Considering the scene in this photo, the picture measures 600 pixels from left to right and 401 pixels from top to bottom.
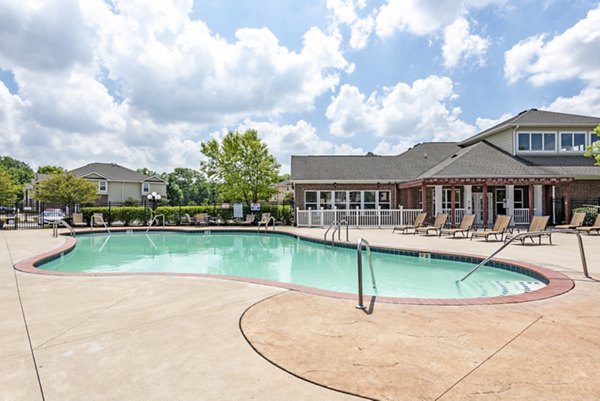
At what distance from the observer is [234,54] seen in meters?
15.8

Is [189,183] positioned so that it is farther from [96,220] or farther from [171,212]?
[96,220]

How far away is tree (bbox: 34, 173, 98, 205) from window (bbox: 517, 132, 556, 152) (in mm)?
27903

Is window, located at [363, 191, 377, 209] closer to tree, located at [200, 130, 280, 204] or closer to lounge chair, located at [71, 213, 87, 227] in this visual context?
tree, located at [200, 130, 280, 204]

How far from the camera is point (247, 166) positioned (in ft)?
83.9

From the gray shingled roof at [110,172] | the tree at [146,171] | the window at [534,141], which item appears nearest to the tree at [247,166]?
the window at [534,141]

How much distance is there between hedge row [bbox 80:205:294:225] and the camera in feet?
71.5

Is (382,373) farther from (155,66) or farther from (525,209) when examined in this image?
(525,209)

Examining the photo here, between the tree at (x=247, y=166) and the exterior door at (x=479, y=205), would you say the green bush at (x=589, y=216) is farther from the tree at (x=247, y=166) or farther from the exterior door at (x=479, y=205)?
the tree at (x=247, y=166)

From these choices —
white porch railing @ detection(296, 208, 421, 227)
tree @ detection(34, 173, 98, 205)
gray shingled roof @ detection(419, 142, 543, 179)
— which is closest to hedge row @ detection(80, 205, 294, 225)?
tree @ detection(34, 173, 98, 205)

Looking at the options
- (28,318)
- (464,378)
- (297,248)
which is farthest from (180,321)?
(297,248)

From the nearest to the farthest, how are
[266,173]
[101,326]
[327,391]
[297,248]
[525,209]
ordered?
[327,391], [101,326], [297,248], [525,209], [266,173]

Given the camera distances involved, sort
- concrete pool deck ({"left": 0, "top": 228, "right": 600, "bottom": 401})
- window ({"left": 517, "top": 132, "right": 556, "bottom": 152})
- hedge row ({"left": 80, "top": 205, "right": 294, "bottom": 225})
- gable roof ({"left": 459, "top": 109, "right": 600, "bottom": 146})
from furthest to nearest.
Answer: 1. hedge row ({"left": 80, "top": 205, "right": 294, "bottom": 225})
2. window ({"left": 517, "top": 132, "right": 556, "bottom": 152})
3. gable roof ({"left": 459, "top": 109, "right": 600, "bottom": 146})
4. concrete pool deck ({"left": 0, "top": 228, "right": 600, "bottom": 401})

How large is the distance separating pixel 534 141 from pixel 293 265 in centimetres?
1877

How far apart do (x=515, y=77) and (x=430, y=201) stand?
7954 mm
